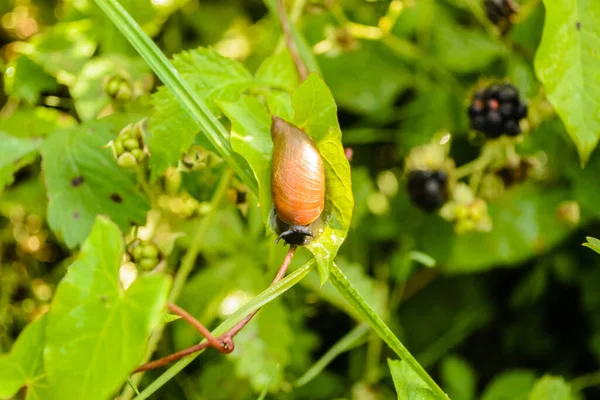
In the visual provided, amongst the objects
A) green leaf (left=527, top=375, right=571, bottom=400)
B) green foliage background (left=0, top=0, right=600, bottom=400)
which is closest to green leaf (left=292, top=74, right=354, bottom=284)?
green foliage background (left=0, top=0, right=600, bottom=400)

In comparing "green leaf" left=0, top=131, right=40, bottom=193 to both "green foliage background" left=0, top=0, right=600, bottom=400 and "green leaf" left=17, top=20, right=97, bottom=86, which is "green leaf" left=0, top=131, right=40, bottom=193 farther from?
"green leaf" left=17, top=20, right=97, bottom=86

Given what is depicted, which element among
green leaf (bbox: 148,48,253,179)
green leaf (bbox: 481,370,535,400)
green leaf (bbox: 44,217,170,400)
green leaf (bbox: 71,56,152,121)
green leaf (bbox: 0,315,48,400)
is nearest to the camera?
green leaf (bbox: 44,217,170,400)

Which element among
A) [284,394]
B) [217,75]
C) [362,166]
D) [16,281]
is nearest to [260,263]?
[284,394]

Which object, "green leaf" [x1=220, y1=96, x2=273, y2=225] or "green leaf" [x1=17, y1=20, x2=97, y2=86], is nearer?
"green leaf" [x1=220, y1=96, x2=273, y2=225]

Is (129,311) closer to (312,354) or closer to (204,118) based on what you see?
(204,118)

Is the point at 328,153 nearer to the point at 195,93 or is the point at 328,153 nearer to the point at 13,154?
the point at 195,93

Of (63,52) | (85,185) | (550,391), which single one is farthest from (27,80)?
(550,391)
